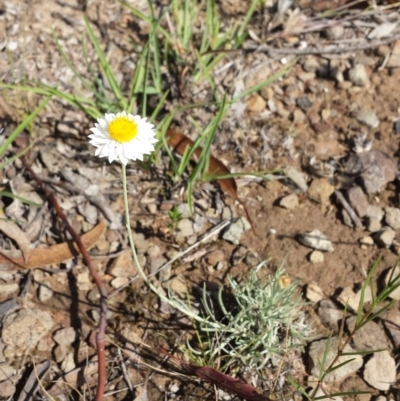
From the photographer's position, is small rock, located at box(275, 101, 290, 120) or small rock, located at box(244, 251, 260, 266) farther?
small rock, located at box(275, 101, 290, 120)

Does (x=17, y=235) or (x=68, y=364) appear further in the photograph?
(x=17, y=235)

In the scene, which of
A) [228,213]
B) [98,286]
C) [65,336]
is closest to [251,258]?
[228,213]

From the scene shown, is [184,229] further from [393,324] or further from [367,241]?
[393,324]

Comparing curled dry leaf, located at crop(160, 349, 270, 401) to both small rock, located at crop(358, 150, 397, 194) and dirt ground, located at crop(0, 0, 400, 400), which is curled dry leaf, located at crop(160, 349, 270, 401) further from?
small rock, located at crop(358, 150, 397, 194)

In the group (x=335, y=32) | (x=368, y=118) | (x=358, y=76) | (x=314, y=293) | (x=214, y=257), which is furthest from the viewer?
(x=335, y=32)

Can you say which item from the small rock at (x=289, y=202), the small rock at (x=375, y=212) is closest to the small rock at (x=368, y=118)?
the small rock at (x=375, y=212)

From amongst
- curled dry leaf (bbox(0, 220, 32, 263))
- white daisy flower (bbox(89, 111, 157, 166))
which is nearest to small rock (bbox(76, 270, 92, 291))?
curled dry leaf (bbox(0, 220, 32, 263))
